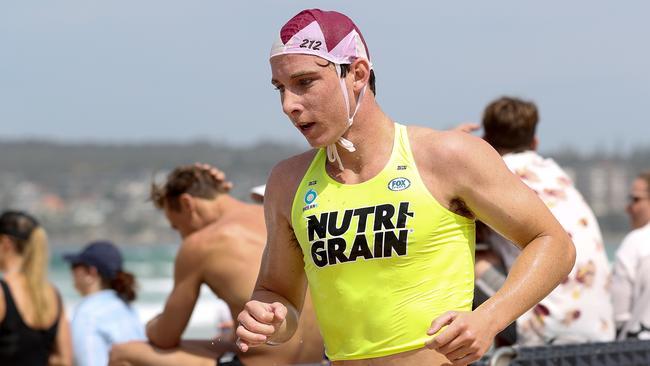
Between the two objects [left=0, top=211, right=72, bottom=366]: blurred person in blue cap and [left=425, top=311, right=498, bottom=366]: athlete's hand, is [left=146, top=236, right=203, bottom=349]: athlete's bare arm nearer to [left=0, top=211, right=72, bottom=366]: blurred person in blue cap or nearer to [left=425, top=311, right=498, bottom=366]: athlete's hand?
[left=0, top=211, right=72, bottom=366]: blurred person in blue cap

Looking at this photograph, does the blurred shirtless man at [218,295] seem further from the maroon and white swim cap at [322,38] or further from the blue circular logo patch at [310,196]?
the maroon and white swim cap at [322,38]

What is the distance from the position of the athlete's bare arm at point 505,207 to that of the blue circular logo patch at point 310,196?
1.09 feet

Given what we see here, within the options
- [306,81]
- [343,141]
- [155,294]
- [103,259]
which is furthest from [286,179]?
[155,294]

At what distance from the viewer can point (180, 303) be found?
6.41m

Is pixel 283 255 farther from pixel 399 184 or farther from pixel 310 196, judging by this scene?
pixel 399 184

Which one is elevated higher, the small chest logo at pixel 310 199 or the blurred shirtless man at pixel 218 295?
the small chest logo at pixel 310 199

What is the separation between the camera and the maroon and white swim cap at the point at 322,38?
369cm

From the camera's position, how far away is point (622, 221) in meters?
93.9

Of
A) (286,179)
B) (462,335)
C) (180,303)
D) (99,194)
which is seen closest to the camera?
(462,335)

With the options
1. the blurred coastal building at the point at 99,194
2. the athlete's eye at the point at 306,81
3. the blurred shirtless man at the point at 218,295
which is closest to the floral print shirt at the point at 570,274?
the blurred shirtless man at the point at 218,295

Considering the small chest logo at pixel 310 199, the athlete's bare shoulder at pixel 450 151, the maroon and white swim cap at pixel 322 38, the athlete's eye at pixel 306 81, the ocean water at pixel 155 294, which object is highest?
the maroon and white swim cap at pixel 322 38

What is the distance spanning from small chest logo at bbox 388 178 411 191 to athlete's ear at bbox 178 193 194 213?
3.10 m

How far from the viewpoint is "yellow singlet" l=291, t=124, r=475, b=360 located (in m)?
3.70

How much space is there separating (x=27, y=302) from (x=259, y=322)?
4.52 meters
